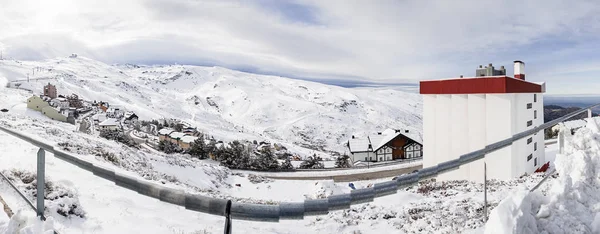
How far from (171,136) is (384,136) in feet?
120

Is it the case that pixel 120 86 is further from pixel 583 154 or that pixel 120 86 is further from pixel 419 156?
pixel 583 154

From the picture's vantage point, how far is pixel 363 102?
19200 centimetres

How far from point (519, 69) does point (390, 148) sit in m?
22.5

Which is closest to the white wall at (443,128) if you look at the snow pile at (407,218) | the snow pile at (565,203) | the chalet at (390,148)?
the snow pile at (407,218)

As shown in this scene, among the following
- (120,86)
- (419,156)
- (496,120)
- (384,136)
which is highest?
(120,86)

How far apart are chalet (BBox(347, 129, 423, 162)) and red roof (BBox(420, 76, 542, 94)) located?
2180 cm

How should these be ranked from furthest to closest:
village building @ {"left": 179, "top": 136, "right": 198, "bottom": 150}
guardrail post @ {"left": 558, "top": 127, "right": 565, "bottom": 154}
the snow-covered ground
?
village building @ {"left": 179, "top": 136, "right": 198, "bottom": 150}, the snow-covered ground, guardrail post @ {"left": 558, "top": 127, "right": 565, "bottom": 154}

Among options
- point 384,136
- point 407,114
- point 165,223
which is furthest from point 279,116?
point 165,223

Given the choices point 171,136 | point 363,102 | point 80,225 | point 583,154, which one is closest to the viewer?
point 583,154

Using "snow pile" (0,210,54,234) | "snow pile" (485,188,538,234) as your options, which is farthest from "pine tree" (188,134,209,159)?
"snow pile" (485,188,538,234)

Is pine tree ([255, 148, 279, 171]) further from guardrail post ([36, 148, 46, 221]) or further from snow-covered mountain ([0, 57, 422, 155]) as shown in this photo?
snow-covered mountain ([0, 57, 422, 155])

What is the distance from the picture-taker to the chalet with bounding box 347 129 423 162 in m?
41.0

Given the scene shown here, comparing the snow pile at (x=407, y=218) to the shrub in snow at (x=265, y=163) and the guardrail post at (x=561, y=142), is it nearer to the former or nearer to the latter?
the guardrail post at (x=561, y=142)

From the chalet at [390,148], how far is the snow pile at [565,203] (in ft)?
128
